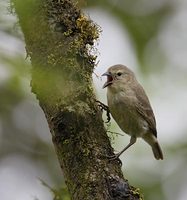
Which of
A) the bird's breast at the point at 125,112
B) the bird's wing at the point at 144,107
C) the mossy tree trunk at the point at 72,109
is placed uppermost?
the bird's wing at the point at 144,107

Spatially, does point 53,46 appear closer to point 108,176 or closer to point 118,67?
point 108,176

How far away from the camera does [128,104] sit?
5.42 metres

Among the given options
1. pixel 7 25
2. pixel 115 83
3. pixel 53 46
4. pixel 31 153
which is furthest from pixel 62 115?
pixel 31 153

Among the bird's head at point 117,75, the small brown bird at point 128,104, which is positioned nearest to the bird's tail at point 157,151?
the small brown bird at point 128,104

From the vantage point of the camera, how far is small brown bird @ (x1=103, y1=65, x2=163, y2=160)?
17.2ft

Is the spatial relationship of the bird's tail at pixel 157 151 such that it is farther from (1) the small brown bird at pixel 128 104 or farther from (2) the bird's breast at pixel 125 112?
(2) the bird's breast at pixel 125 112

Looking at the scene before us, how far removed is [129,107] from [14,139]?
93.6 inches

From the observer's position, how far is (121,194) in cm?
303

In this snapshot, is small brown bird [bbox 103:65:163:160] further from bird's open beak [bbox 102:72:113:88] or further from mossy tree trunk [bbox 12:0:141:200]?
mossy tree trunk [bbox 12:0:141:200]

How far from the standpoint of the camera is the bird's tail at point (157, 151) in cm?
615

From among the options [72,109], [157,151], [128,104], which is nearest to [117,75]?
[128,104]

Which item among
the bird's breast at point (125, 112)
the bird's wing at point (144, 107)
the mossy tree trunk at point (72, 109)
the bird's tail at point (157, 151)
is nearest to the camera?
the mossy tree trunk at point (72, 109)

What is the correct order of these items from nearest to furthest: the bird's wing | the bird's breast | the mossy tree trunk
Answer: the mossy tree trunk < the bird's breast < the bird's wing

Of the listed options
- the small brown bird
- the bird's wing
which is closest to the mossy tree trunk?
the small brown bird
